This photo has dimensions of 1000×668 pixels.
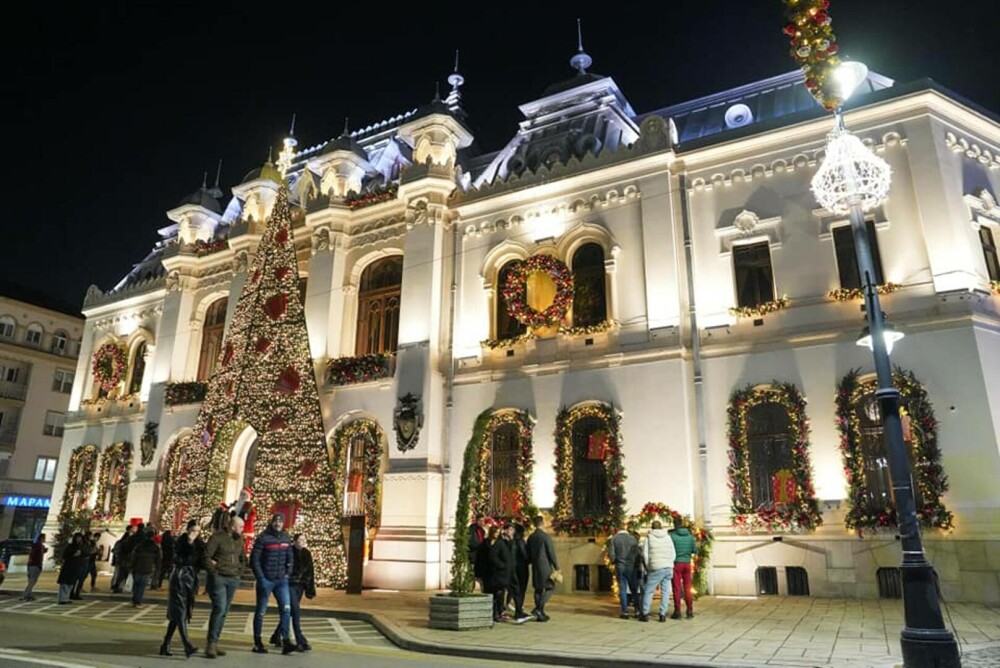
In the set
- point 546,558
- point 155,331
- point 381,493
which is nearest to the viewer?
point 546,558

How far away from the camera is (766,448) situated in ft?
52.6

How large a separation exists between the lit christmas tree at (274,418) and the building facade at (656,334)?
7.10 feet

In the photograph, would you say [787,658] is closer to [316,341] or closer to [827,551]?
[827,551]

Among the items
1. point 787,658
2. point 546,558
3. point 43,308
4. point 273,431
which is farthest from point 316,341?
point 43,308

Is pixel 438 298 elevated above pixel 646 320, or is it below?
above

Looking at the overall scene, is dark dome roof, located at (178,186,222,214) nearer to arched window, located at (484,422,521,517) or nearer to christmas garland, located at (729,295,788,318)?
arched window, located at (484,422,521,517)

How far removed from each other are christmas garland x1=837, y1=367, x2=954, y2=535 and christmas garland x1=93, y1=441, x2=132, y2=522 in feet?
81.8

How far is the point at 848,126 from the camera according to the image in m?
17.0

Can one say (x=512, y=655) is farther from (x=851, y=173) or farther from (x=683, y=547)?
(x=851, y=173)

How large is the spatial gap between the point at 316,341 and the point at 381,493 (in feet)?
18.6

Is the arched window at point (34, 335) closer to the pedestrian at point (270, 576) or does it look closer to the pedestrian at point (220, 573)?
the pedestrian at point (220, 573)

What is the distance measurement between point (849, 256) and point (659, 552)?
897 centimetres

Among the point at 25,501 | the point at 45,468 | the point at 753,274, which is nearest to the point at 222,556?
the point at 753,274

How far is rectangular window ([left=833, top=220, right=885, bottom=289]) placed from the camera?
1598 cm
